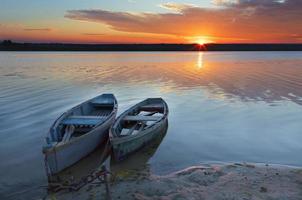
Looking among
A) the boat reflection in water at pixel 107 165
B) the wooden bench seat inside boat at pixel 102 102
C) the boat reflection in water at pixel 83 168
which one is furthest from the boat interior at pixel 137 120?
the wooden bench seat inside boat at pixel 102 102

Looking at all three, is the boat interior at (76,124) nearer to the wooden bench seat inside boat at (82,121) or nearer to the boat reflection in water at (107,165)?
the wooden bench seat inside boat at (82,121)

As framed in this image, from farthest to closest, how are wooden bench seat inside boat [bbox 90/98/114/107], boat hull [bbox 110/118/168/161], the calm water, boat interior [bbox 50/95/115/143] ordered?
wooden bench seat inside boat [bbox 90/98/114/107]
boat interior [bbox 50/95/115/143]
the calm water
boat hull [bbox 110/118/168/161]

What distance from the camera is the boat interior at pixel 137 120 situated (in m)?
16.1

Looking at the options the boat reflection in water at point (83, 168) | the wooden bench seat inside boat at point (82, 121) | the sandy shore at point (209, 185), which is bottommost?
the boat reflection in water at point (83, 168)

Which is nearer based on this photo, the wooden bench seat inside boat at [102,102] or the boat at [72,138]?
the boat at [72,138]

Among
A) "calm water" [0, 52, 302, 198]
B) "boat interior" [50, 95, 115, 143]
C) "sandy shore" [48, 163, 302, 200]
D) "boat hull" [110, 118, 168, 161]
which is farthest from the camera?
"boat interior" [50, 95, 115, 143]

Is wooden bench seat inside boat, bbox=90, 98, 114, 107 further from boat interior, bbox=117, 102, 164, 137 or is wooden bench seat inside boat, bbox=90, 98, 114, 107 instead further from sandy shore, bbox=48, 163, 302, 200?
sandy shore, bbox=48, 163, 302, 200

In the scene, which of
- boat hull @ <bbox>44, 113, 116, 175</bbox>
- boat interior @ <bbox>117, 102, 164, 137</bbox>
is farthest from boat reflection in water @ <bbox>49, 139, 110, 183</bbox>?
boat interior @ <bbox>117, 102, 164, 137</bbox>

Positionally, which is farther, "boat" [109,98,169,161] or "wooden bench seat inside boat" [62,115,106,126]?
"wooden bench seat inside boat" [62,115,106,126]

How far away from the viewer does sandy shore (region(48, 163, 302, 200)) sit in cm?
964

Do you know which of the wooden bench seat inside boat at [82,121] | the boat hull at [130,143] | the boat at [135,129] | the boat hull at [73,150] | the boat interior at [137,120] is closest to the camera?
the boat hull at [73,150]

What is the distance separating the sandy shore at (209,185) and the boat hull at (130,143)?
140 cm

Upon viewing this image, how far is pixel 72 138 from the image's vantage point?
13.0 meters

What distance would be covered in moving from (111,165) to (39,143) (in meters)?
4.50
